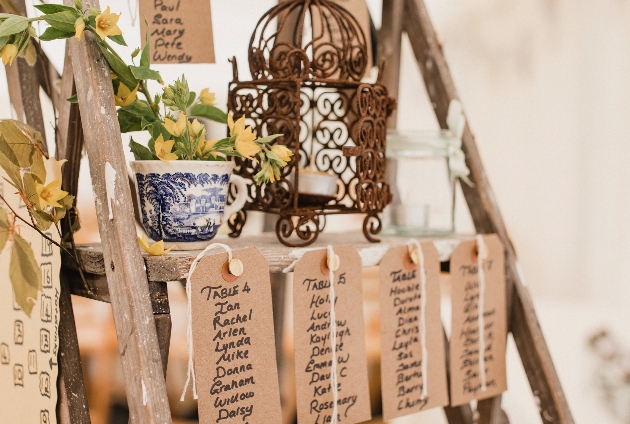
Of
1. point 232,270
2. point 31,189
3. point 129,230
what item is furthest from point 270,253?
point 31,189

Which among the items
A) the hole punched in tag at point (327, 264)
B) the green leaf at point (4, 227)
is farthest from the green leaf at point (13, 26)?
the hole punched in tag at point (327, 264)

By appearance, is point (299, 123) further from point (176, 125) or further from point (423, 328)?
point (423, 328)

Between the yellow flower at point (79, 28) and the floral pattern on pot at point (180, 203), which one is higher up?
the yellow flower at point (79, 28)

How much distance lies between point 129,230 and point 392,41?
2.38 feet

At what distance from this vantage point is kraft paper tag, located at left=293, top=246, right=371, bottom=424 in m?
0.75

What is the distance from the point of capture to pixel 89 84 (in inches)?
24.6

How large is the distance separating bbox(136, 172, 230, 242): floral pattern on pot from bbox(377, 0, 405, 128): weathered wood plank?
51cm

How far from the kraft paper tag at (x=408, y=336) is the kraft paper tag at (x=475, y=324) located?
0.04 metres

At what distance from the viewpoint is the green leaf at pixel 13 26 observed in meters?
A: 0.59

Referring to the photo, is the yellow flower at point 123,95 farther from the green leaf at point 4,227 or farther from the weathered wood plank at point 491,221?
the weathered wood plank at point 491,221

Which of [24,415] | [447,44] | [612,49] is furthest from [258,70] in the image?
[612,49]

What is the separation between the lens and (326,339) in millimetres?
777

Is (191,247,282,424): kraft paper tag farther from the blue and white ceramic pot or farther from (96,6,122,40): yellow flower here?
(96,6,122,40): yellow flower

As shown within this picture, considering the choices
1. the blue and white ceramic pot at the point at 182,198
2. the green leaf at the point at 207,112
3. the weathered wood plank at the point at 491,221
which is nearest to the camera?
the blue and white ceramic pot at the point at 182,198
